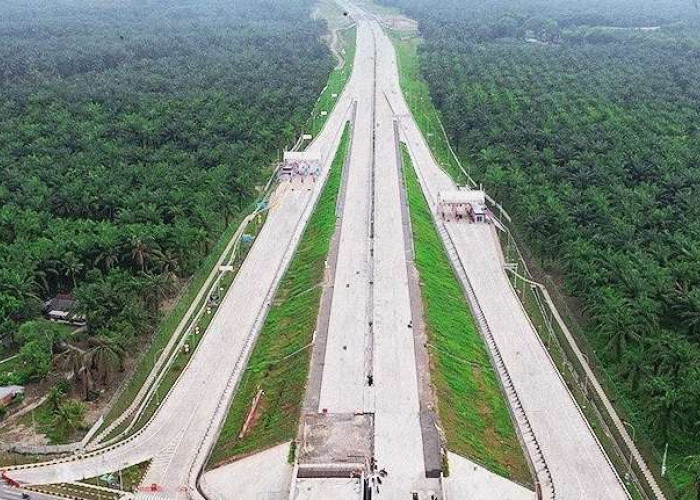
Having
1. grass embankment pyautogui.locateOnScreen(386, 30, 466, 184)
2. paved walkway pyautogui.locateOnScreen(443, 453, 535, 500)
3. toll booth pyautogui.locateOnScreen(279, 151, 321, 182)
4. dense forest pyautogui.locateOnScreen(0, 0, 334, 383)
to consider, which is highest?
dense forest pyautogui.locateOnScreen(0, 0, 334, 383)

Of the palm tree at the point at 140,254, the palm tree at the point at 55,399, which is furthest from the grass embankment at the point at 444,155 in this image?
the palm tree at the point at 55,399

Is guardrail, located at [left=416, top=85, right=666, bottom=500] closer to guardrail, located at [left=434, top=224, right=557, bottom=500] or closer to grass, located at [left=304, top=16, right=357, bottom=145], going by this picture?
guardrail, located at [left=434, top=224, right=557, bottom=500]

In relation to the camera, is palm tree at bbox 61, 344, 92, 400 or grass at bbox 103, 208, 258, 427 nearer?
palm tree at bbox 61, 344, 92, 400

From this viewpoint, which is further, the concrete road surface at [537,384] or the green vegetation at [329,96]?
the green vegetation at [329,96]

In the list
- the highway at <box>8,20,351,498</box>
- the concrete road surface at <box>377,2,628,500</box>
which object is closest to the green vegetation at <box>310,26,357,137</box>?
the highway at <box>8,20,351,498</box>

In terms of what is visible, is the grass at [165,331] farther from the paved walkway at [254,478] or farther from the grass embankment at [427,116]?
the grass embankment at [427,116]

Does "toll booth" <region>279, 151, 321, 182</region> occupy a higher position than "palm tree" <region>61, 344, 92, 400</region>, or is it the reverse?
"palm tree" <region>61, 344, 92, 400</region>

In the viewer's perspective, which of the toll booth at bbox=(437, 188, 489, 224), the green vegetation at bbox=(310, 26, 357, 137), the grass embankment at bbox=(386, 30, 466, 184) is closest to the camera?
the toll booth at bbox=(437, 188, 489, 224)
